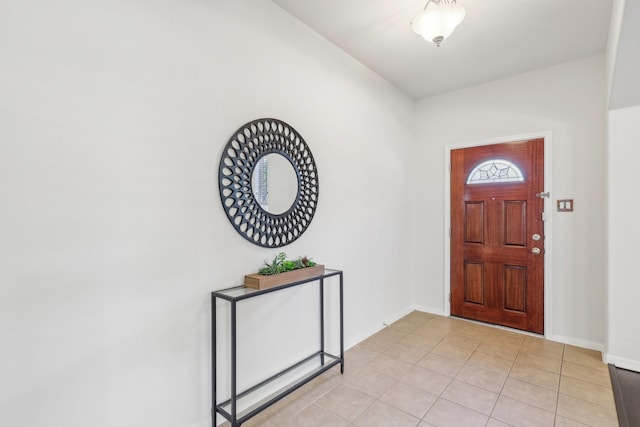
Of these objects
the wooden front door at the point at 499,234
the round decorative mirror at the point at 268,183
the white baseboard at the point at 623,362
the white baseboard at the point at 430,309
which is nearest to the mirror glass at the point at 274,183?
the round decorative mirror at the point at 268,183

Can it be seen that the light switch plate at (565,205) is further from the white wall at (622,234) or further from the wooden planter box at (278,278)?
the wooden planter box at (278,278)

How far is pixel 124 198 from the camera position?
4.79 feet

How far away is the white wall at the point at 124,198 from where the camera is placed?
3.96ft

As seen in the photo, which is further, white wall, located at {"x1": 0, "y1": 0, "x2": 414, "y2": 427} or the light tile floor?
the light tile floor

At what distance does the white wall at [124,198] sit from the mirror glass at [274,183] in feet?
0.94

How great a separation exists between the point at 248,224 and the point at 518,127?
9.88 ft

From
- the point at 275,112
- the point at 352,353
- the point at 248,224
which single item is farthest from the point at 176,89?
the point at 352,353

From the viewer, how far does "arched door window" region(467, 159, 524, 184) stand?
3252mm

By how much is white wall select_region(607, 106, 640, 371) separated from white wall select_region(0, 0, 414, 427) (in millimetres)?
2508

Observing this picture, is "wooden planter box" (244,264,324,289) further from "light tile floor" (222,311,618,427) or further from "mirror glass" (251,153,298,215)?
"light tile floor" (222,311,618,427)

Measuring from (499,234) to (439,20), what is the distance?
7.80ft

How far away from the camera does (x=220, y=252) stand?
1.84 meters

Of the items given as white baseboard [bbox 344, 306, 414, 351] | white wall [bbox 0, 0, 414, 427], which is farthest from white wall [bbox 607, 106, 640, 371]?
white wall [bbox 0, 0, 414, 427]

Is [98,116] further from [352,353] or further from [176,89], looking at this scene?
[352,353]
